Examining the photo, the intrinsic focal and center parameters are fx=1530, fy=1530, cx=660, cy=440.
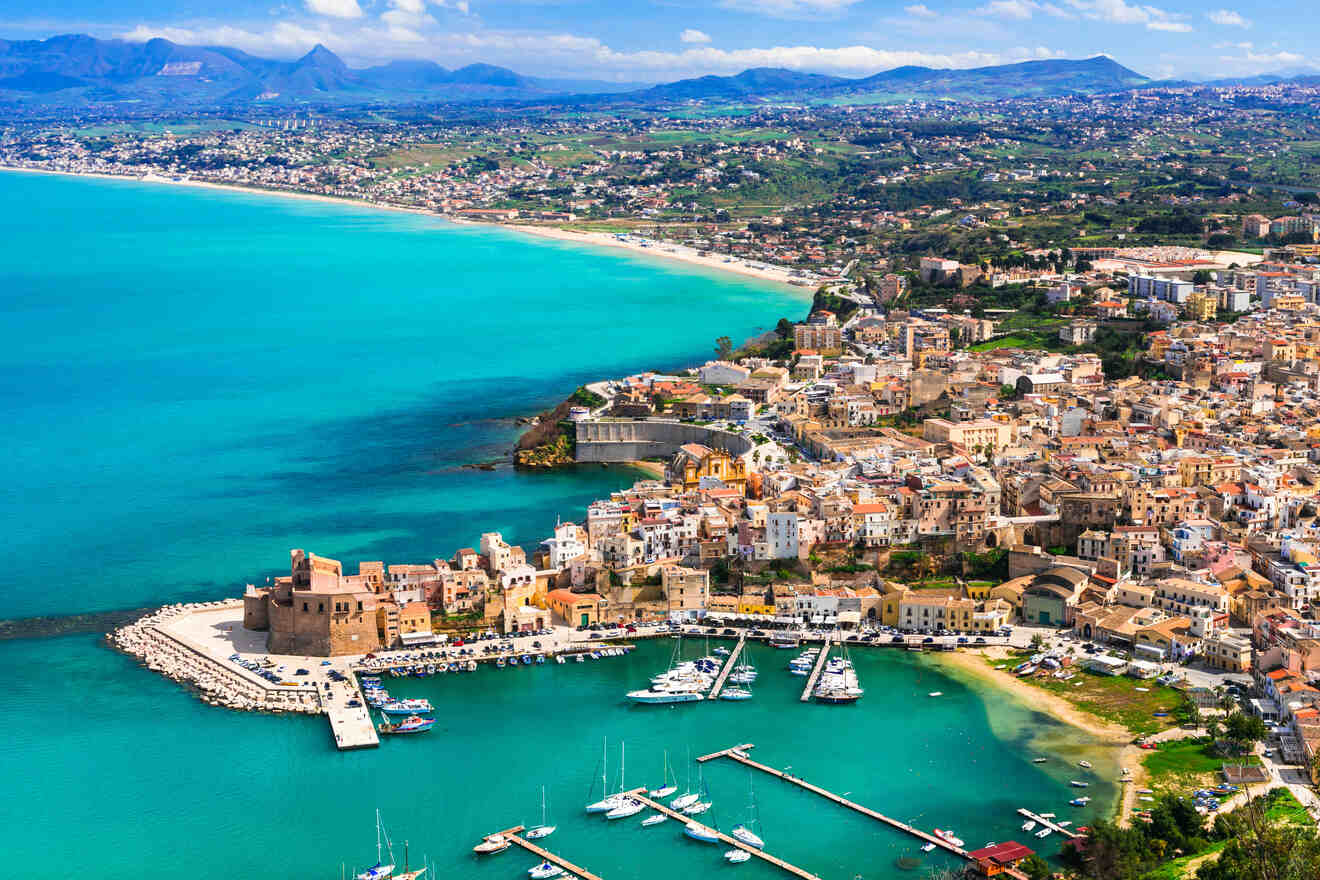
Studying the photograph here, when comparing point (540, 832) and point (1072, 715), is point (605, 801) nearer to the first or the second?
point (540, 832)

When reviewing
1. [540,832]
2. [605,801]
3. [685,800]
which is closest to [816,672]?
[685,800]

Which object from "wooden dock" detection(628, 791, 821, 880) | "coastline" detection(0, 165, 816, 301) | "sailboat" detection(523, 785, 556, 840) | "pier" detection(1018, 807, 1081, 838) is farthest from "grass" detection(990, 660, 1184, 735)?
"coastline" detection(0, 165, 816, 301)

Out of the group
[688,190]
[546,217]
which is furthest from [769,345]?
[688,190]

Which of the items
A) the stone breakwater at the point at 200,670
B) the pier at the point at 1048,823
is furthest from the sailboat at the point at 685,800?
the stone breakwater at the point at 200,670

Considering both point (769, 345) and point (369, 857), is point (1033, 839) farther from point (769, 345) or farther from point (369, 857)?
point (769, 345)

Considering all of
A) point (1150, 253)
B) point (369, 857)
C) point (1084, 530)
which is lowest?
point (369, 857)

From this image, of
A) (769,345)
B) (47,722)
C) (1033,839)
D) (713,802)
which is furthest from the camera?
(769,345)
